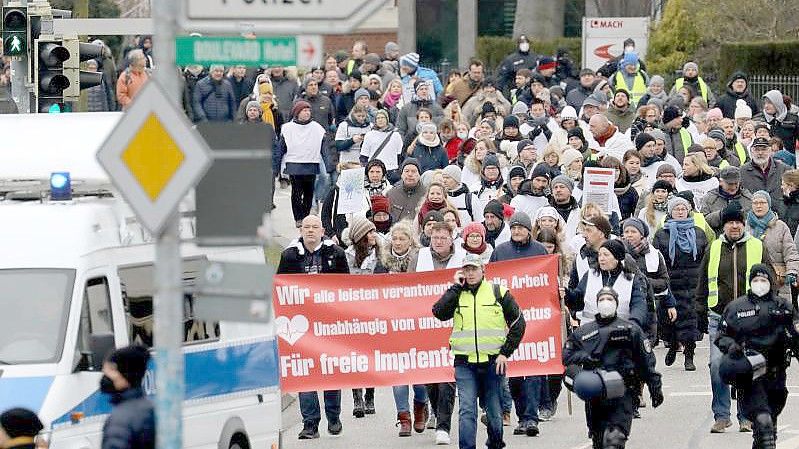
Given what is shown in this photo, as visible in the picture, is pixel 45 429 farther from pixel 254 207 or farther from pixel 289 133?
pixel 289 133

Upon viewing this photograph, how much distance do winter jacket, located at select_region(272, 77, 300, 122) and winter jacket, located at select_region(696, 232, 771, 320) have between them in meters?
15.4

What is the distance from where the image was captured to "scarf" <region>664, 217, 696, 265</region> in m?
19.4

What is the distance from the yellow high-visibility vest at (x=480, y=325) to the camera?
575 inches

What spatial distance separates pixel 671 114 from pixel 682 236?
5673 millimetres

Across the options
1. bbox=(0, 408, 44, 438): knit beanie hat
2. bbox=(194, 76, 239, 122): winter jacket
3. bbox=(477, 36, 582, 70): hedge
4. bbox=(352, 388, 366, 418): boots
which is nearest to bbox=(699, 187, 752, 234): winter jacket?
bbox=(352, 388, 366, 418): boots

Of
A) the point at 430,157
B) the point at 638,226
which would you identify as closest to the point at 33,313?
the point at 638,226

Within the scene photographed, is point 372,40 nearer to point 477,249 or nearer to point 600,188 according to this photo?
point 600,188

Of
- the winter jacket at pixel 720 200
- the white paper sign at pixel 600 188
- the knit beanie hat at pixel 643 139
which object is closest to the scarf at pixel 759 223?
the winter jacket at pixel 720 200

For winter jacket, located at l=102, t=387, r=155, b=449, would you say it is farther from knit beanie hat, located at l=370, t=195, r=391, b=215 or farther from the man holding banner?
knit beanie hat, located at l=370, t=195, r=391, b=215

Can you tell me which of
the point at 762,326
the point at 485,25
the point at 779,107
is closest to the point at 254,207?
the point at 762,326

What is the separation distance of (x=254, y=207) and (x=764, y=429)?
716 centimetres

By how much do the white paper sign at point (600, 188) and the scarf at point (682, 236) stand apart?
0.71m

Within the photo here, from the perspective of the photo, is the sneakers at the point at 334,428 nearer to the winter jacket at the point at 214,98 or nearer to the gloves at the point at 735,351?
the gloves at the point at 735,351

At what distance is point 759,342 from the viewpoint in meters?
14.7
